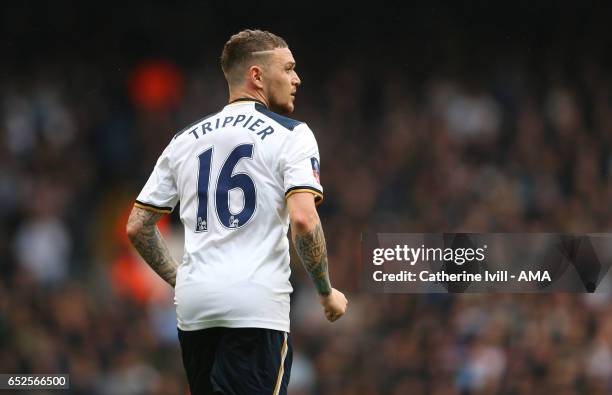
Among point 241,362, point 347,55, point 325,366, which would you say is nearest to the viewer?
point 241,362

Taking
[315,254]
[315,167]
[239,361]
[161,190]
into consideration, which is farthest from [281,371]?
[161,190]

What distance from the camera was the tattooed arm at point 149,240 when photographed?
144 inches

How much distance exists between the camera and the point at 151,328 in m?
8.23

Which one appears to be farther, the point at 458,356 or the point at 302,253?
the point at 458,356

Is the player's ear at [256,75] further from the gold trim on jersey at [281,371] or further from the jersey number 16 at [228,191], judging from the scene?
the gold trim on jersey at [281,371]

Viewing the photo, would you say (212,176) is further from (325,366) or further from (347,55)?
(347,55)

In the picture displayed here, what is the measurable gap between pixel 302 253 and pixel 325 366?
4933 mm

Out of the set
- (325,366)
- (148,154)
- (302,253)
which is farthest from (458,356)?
(302,253)

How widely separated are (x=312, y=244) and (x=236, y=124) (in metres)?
0.46

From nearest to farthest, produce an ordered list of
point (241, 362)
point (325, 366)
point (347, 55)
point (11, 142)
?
point (241, 362) → point (325, 366) → point (11, 142) → point (347, 55)

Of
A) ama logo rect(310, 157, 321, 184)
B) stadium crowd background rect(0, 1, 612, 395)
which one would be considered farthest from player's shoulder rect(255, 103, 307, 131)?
stadium crowd background rect(0, 1, 612, 395)

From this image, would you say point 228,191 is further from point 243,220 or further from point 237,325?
point 237,325

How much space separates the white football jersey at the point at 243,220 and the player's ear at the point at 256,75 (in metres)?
0.18

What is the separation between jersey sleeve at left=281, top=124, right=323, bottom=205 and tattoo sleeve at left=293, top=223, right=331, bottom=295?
11 cm
